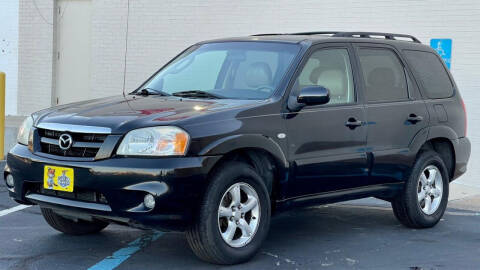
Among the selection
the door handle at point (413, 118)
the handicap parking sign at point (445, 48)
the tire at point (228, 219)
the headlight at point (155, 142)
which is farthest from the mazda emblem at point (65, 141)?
the handicap parking sign at point (445, 48)

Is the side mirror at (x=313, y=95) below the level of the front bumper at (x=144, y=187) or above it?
above

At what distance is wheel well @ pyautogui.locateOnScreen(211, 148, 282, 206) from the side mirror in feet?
1.63

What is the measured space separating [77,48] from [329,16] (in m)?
5.32

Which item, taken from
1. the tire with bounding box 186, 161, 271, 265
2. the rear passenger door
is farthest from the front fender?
the rear passenger door

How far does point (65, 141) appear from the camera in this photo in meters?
5.52

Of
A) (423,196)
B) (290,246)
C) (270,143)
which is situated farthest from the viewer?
(423,196)

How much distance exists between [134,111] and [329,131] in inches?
60.9

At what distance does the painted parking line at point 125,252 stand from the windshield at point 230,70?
1176 millimetres

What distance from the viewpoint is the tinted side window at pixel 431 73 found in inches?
292

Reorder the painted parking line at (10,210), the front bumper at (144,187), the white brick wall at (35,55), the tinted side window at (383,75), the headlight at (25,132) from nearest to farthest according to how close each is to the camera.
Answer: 1. the front bumper at (144,187)
2. the headlight at (25,132)
3. the tinted side window at (383,75)
4. the painted parking line at (10,210)
5. the white brick wall at (35,55)

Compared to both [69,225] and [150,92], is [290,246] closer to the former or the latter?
[150,92]

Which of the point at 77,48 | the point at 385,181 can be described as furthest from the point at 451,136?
the point at 77,48

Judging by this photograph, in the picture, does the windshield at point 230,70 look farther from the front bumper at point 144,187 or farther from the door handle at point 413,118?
the door handle at point 413,118

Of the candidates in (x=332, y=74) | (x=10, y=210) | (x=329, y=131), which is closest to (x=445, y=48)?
(x=332, y=74)
